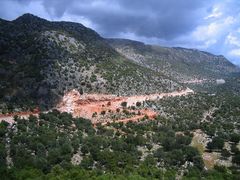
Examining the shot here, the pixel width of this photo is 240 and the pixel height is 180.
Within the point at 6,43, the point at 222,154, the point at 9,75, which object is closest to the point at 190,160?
the point at 222,154

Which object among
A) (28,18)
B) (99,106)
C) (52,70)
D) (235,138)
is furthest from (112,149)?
(28,18)

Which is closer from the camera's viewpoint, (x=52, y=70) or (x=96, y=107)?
(x=96, y=107)

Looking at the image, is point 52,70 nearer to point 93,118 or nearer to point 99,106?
point 99,106

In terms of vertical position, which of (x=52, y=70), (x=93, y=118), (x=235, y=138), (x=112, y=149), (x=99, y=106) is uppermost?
(x=52, y=70)

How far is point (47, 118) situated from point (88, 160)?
2736 cm

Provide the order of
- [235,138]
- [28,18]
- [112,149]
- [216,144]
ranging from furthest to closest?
[28,18] < [235,138] < [216,144] < [112,149]

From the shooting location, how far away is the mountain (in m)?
102

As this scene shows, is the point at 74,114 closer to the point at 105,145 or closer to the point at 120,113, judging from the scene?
the point at 120,113

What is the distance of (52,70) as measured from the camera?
109 meters

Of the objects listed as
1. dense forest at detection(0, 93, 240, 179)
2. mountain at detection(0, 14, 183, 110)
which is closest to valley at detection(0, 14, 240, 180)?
dense forest at detection(0, 93, 240, 179)

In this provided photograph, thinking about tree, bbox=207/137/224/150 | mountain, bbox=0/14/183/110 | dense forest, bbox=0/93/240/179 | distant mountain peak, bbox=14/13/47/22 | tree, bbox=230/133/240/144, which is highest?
distant mountain peak, bbox=14/13/47/22

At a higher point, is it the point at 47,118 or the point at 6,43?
the point at 6,43

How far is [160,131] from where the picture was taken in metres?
79.0

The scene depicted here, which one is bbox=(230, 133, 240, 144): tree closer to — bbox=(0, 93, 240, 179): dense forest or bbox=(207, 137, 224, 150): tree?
bbox=(0, 93, 240, 179): dense forest
